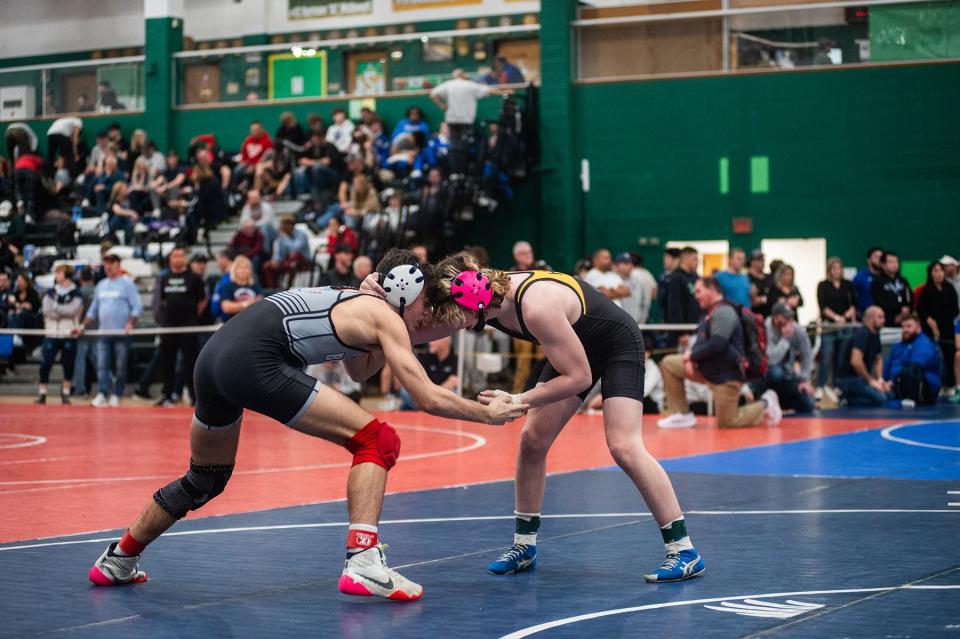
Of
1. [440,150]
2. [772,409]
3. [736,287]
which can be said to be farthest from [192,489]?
[440,150]

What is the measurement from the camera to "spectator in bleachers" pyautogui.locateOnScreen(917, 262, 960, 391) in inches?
682

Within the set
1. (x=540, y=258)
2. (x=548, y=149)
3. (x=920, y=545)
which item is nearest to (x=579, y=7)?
(x=548, y=149)

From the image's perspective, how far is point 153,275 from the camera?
21.4 m

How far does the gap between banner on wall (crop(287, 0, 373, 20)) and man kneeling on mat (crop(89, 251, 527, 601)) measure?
2286cm

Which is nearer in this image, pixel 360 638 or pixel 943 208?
pixel 360 638

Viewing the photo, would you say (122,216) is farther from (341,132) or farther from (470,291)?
(470,291)

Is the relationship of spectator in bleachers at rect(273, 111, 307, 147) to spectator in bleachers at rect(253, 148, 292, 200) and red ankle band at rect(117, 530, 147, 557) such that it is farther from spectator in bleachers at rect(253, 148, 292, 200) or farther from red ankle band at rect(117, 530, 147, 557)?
red ankle band at rect(117, 530, 147, 557)

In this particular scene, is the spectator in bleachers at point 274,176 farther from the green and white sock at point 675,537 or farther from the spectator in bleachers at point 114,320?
the green and white sock at point 675,537

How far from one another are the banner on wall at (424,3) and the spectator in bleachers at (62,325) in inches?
431

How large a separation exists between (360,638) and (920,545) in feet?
9.91

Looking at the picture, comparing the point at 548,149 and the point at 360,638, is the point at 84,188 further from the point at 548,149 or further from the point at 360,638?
the point at 360,638

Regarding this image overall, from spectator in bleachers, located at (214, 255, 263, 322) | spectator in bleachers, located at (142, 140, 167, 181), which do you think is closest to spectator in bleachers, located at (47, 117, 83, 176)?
spectator in bleachers, located at (142, 140, 167, 181)

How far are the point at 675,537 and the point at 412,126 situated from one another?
636 inches

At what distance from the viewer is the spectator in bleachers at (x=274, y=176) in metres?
21.9
